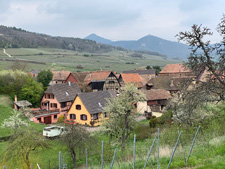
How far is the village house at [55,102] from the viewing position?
4347 cm

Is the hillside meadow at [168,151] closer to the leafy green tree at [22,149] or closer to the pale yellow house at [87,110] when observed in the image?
the leafy green tree at [22,149]

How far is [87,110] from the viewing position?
4122cm

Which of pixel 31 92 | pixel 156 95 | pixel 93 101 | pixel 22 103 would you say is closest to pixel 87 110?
pixel 93 101

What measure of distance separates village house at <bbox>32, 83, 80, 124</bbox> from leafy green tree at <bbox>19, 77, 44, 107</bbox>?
4.32 feet

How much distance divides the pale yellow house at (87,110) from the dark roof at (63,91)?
14.4 feet

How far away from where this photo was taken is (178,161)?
1063 cm

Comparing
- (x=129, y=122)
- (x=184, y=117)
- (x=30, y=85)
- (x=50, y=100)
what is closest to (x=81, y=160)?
(x=129, y=122)

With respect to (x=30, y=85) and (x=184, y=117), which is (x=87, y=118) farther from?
(x=184, y=117)

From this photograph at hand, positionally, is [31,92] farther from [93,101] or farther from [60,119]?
[93,101]

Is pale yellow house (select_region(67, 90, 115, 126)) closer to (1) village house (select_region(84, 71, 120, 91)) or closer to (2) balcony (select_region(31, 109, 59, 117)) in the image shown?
(2) balcony (select_region(31, 109, 59, 117))

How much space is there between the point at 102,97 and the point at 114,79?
19.3 m

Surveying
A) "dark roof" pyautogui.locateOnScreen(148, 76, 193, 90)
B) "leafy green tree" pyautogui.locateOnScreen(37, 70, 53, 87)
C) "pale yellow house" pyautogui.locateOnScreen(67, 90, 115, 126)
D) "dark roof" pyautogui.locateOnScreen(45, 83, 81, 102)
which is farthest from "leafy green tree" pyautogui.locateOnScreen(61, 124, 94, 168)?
"dark roof" pyautogui.locateOnScreen(148, 76, 193, 90)

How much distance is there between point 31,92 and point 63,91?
6.48 metres

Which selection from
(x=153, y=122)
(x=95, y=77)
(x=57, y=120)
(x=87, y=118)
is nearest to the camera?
(x=153, y=122)
